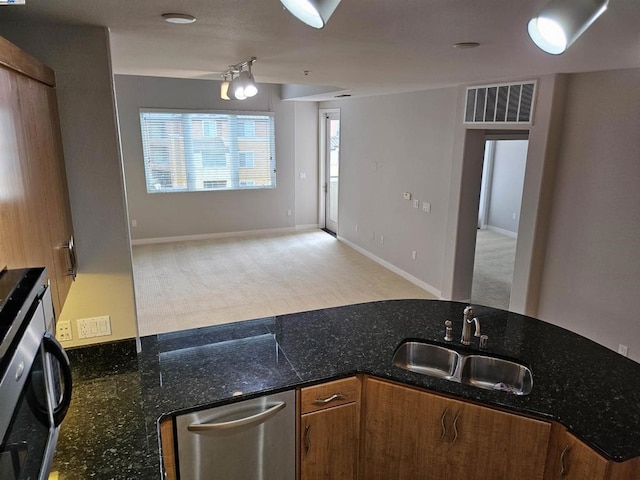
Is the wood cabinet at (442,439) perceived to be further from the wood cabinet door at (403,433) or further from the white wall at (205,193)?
the white wall at (205,193)

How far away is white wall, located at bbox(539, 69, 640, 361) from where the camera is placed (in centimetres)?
318

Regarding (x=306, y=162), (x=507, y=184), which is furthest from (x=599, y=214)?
(x=306, y=162)

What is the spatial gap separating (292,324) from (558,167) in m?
2.76

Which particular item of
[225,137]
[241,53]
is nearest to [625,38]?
[241,53]

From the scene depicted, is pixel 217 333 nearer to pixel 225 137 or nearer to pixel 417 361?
pixel 417 361

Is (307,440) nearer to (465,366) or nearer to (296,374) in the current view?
(296,374)

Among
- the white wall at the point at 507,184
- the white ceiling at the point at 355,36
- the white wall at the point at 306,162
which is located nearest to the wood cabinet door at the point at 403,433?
the white ceiling at the point at 355,36

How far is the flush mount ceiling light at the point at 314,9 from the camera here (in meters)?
0.85

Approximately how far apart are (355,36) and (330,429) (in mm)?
1844

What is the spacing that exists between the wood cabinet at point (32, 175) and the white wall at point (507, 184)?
7.74 metres

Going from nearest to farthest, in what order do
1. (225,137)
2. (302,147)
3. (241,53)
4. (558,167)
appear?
(241,53)
(558,167)
(225,137)
(302,147)

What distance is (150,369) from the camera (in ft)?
6.65

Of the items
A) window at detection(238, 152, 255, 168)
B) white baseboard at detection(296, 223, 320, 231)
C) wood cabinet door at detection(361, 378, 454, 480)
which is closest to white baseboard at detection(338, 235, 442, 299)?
white baseboard at detection(296, 223, 320, 231)

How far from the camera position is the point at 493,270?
6.38 metres
